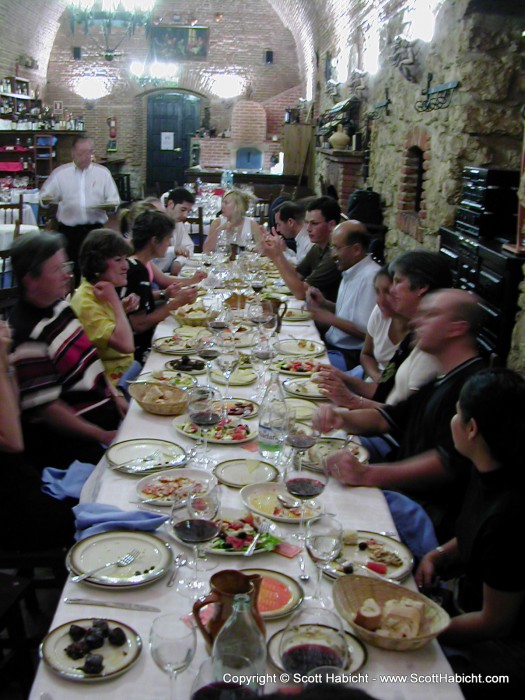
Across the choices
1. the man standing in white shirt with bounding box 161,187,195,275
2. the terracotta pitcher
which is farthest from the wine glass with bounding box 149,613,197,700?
the man standing in white shirt with bounding box 161,187,195,275

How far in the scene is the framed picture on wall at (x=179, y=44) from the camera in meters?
16.2

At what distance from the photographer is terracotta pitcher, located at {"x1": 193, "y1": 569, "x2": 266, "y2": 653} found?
131 centimetres

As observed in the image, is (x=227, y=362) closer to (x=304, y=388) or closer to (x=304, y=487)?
(x=304, y=388)

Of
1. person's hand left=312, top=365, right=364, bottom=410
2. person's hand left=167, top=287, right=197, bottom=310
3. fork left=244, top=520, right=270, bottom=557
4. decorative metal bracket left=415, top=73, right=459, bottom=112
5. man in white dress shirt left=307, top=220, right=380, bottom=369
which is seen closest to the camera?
fork left=244, top=520, right=270, bottom=557

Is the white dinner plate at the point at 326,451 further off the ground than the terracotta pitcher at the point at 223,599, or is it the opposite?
the terracotta pitcher at the point at 223,599

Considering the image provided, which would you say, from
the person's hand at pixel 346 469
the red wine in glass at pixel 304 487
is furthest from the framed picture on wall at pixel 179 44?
the red wine in glass at pixel 304 487

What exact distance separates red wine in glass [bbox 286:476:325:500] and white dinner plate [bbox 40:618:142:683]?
0.59 m

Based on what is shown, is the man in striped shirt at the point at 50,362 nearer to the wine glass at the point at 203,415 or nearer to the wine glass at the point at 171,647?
the wine glass at the point at 203,415

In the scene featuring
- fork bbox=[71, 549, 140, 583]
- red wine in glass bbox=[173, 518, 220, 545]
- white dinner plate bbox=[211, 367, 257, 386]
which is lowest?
fork bbox=[71, 549, 140, 583]

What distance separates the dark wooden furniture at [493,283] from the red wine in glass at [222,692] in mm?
2661

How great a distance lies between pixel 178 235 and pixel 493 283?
3.74 metres

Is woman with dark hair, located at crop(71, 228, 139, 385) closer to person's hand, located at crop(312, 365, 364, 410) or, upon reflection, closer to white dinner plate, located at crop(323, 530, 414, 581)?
person's hand, located at crop(312, 365, 364, 410)

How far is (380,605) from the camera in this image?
5.15 feet

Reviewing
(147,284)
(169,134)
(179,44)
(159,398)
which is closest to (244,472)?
(159,398)
